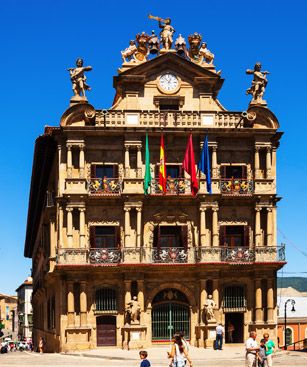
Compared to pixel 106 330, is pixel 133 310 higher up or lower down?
higher up

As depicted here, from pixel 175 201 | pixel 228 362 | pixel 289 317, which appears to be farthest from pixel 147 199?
pixel 289 317

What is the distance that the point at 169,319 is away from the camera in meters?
61.6

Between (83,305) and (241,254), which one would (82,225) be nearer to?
(83,305)

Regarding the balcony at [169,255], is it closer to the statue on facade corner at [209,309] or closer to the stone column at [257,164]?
the statue on facade corner at [209,309]

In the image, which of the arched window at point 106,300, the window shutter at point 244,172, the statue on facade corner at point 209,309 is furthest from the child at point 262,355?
the window shutter at point 244,172

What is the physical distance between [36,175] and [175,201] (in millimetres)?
19487

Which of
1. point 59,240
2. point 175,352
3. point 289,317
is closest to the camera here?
point 175,352

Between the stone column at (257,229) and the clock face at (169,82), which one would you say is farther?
the clock face at (169,82)

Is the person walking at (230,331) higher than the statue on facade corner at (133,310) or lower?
lower

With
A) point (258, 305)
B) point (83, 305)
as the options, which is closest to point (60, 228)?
point (83, 305)

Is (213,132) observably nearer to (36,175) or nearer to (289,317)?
(36,175)

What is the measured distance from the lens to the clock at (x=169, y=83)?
63531mm

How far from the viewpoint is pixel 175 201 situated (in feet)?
203

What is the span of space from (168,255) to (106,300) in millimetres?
5035
